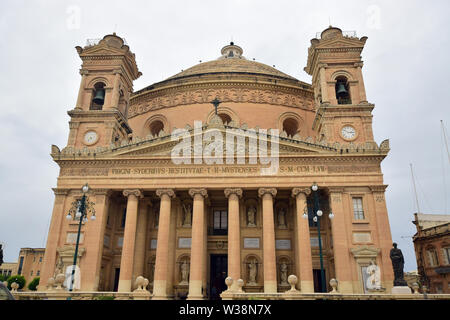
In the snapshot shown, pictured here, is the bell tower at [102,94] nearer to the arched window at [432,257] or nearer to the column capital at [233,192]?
the column capital at [233,192]

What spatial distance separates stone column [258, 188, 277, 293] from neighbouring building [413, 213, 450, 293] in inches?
925

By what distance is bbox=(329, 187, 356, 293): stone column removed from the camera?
23.6 m

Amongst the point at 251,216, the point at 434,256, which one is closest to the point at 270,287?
the point at 251,216

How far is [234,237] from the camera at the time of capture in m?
25.0

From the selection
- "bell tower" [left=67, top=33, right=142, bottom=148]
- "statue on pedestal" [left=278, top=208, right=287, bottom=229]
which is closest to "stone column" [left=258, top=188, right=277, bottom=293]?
"statue on pedestal" [left=278, top=208, right=287, bottom=229]

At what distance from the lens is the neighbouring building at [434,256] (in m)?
37.2

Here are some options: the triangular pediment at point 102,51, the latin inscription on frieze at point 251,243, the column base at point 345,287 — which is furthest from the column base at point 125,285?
the triangular pediment at point 102,51

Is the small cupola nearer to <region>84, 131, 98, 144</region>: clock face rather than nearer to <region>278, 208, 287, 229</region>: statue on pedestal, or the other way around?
<region>84, 131, 98, 144</region>: clock face

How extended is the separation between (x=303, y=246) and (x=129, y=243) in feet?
41.5

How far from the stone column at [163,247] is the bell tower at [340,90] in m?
13.9

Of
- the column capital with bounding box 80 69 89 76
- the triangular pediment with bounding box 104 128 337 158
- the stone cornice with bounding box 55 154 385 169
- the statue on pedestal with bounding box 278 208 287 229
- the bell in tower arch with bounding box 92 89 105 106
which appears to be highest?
the column capital with bounding box 80 69 89 76

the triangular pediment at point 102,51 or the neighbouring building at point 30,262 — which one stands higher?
the triangular pediment at point 102,51

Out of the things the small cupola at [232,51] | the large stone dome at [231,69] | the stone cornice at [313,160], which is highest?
the small cupola at [232,51]
